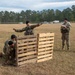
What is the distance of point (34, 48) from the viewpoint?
34.2 ft

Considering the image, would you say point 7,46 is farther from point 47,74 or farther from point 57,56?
point 57,56

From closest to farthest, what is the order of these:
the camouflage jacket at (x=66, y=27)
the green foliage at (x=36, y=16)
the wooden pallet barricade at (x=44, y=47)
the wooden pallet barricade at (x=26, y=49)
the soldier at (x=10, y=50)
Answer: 1. the wooden pallet barricade at (x=26, y=49)
2. the soldier at (x=10, y=50)
3. the wooden pallet barricade at (x=44, y=47)
4. the camouflage jacket at (x=66, y=27)
5. the green foliage at (x=36, y=16)

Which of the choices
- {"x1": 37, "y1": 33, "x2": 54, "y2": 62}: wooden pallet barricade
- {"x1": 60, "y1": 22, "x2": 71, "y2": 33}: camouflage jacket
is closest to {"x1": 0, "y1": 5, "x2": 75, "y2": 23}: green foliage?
{"x1": 60, "y1": 22, "x2": 71, "y2": 33}: camouflage jacket

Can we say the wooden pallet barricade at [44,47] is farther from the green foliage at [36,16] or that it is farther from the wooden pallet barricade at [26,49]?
the green foliage at [36,16]

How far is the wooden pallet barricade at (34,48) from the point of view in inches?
385

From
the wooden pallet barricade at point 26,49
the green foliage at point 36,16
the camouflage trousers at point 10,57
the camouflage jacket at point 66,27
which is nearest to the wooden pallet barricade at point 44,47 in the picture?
the wooden pallet barricade at point 26,49

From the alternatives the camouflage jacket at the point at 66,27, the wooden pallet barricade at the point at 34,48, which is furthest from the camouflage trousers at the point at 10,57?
the camouflage jacket at the point at 66,27

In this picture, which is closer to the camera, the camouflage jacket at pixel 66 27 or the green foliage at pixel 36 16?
the camouflage jacket at pixel 66 27

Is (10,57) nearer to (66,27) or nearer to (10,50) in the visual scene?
(10,50)

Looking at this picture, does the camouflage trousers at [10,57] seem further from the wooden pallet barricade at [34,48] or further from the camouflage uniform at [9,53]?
the wooden pallet barricade at [34,48]

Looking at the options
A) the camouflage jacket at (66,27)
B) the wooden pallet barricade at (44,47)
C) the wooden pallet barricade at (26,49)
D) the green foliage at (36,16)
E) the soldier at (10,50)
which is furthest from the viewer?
the green foliage at (36,16)

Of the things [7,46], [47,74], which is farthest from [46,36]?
[47,74]

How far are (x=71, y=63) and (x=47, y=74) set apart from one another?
214 centimetres

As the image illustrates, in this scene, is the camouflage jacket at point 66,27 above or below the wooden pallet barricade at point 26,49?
above
